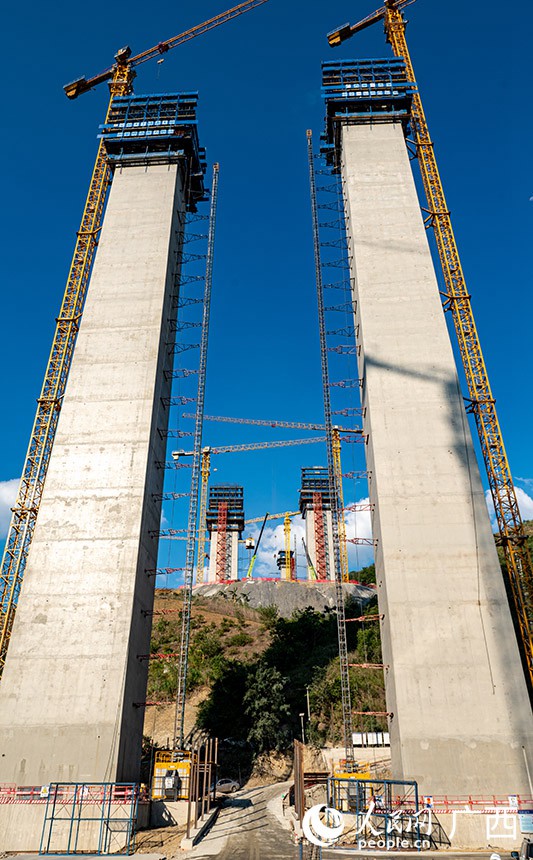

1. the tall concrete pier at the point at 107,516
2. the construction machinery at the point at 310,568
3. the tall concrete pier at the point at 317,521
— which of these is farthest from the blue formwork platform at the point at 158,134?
the construction machinery at the point at 310,568

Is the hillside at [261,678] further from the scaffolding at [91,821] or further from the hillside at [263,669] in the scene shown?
the scaffolding at [91,821]

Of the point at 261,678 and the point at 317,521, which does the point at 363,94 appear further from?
the point at 317,521

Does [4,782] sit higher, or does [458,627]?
[458,627]

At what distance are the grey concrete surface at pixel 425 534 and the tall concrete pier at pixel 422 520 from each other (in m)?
0.07

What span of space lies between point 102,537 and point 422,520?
20.5 m

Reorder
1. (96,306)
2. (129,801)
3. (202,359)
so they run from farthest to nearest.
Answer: (202,359) < (96,306) < (129,801)

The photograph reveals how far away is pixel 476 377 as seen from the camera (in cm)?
4816

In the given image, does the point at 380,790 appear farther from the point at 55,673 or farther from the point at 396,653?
the point at 55,673

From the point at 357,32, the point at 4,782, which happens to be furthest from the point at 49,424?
the point at 357,32

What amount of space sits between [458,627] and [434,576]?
3.13 metres

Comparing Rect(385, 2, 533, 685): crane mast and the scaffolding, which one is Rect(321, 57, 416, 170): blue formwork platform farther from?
the scaffolding

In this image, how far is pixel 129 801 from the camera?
1256 inches

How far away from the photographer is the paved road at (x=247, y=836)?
27.0 m

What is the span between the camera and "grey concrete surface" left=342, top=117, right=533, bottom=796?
1287 inches
